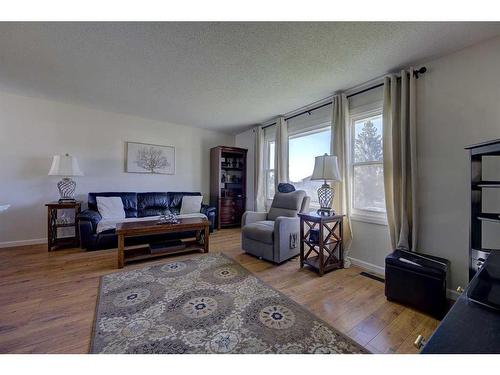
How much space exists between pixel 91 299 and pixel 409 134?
350 cm

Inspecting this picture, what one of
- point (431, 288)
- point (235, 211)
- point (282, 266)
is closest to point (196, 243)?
point (282, 266)

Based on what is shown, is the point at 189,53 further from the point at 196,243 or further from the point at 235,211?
the point at 235,211

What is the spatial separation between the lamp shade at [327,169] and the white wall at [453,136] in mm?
829

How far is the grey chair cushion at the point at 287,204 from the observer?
302cm

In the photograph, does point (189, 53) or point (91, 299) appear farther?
point (189, 53)

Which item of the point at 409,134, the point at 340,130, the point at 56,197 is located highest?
the point at 340,130

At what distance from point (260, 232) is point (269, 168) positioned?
2.06m

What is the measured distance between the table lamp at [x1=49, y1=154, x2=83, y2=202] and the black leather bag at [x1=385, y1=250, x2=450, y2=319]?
435 centimetres

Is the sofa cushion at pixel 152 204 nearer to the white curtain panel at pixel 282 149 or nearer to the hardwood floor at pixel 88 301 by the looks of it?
the hardwood floor at pixel 88 301

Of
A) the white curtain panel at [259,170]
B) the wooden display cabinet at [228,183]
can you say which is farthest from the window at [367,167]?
the wooden display cabinet at [228,183]

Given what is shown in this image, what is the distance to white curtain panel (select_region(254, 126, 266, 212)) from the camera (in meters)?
4.50

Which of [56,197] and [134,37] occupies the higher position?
[134,37]

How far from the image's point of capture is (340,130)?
111 inches
